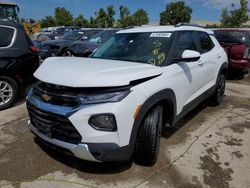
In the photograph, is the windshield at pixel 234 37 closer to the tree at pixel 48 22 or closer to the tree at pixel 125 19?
the tree at pixel 125 19

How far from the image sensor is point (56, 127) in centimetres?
289

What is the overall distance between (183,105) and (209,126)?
1.07 meters

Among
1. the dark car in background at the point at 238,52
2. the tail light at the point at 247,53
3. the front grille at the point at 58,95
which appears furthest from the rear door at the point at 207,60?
the tail light at the point at 247,53

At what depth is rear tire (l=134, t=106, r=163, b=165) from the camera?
306 centimetres

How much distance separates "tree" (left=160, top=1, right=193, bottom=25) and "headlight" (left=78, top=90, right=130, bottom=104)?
49.1 m

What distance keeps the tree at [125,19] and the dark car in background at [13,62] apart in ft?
Answer: 141

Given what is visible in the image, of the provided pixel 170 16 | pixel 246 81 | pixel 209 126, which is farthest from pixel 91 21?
pixel 209 126

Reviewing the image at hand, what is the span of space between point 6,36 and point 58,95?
10.6 ft

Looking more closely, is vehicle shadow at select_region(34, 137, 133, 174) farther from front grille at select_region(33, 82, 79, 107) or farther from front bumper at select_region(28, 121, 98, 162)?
front grille at select_region(33, 82, 79, 107)

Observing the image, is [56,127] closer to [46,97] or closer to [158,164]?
[46,97]

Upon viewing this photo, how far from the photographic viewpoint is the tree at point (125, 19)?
4862 cm

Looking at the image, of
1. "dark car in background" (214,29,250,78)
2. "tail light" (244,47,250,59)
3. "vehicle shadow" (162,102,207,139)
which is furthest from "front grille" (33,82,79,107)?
"tail light" (244,47,250,59)

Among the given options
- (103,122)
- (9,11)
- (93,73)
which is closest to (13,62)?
(93,73)

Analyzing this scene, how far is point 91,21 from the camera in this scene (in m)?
51.6
